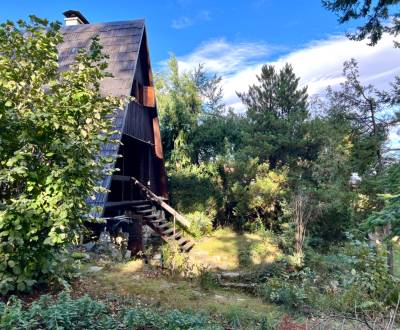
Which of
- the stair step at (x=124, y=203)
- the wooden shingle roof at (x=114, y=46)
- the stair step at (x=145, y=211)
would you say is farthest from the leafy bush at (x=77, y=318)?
the stair step at (x=145, y=211)

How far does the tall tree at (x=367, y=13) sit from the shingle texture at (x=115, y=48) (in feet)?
→ 18.4

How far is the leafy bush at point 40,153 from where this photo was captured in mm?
3770


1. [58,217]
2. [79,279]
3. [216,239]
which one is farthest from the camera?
[216,239]

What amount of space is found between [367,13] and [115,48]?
7547mm

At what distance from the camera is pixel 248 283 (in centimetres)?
846

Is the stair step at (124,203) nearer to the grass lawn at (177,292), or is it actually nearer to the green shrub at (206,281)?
the grass lawn at (177,292)

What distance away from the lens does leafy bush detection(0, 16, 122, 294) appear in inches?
148

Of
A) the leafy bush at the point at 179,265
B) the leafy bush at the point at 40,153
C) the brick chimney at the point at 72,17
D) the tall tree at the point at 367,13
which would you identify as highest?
the brick chimney at the point at 72,17

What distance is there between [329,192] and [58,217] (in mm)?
10472

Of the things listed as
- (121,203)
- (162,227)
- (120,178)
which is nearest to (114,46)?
(120,178)

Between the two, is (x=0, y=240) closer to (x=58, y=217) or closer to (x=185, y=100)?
(x=58, y=217)

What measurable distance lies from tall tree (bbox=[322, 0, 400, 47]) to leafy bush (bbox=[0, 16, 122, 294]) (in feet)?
12.4

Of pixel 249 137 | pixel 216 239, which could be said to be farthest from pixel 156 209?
pixel 249 137

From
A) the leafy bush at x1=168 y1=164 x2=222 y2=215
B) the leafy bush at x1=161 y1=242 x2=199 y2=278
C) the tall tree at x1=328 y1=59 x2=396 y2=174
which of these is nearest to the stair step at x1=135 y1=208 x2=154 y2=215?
the leafy bush at x1=168 y1=164 x2=222 y2=215
